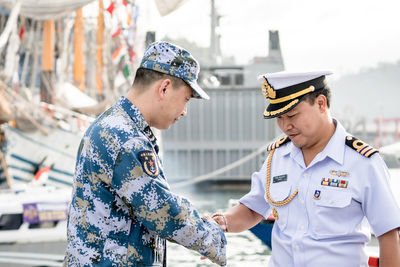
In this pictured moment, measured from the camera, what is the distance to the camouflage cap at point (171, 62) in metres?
2.14

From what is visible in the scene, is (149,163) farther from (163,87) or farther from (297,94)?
(297,94)

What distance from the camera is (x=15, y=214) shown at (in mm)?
6559

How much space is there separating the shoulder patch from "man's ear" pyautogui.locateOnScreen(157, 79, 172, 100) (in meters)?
0.27

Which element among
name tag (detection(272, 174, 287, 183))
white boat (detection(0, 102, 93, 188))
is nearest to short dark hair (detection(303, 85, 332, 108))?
name tag (detection(272, 174, 287, 183))

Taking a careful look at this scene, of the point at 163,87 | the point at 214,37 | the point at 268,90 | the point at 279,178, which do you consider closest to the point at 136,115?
the point at 163,87

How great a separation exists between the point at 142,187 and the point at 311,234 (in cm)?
77

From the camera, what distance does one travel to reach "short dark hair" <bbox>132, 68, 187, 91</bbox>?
2155 mm

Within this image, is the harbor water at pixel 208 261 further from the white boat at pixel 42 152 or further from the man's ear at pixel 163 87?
the white boat at pixel 42 152

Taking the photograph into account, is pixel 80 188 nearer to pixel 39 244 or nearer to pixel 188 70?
pixel 188 70

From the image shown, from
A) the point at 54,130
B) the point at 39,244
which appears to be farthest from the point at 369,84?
the point at 39,244

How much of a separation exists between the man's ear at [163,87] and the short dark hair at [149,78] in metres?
0.02

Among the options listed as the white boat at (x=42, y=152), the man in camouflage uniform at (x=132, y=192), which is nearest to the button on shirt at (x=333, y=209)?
the man in camouflage uniform at (x=132, y=192)

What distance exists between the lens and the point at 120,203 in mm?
2047

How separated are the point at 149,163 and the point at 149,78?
0.38m
